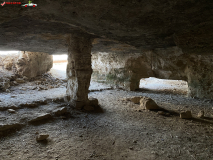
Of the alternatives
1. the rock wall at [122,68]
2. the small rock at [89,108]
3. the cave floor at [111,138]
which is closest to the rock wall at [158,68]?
the rock wall at [122,68]

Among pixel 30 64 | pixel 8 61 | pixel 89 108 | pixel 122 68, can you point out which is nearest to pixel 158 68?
pixel 122 68

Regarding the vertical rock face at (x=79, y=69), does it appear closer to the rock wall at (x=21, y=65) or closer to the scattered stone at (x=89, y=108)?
the scattered stone at (x=89, y=108)

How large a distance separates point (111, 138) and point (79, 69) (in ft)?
7.87

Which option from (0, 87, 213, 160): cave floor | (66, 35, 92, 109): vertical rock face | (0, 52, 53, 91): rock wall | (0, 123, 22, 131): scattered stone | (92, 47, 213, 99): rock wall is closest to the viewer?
(0, 87, 213, 160): cave floor

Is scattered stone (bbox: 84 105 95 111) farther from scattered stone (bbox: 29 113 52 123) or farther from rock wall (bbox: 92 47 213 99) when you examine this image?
rock wall (bbox: 92 47 213 99)

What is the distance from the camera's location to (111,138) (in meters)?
2.96

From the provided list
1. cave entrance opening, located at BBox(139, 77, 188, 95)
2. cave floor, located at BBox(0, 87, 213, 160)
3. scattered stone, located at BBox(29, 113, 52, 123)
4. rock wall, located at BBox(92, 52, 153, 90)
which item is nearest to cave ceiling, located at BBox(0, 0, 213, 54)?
cave floor, located at BBox(0, 87, 213, 160)

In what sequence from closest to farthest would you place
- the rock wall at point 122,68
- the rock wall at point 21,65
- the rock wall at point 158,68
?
the rock wall at point 158,68 < the rock wall at point 122,68 < the rock wall at point 21,65

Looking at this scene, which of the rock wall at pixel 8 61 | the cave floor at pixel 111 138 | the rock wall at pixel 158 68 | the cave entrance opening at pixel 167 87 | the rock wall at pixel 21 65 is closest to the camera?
the cave floor at pixel 111 138

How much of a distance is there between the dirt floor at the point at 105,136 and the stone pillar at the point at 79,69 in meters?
0.43

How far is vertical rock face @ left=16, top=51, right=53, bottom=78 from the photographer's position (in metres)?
8.74

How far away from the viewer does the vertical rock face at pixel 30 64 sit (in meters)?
8.74

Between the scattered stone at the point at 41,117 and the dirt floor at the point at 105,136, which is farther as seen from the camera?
the scattered stone at the point at 41,117

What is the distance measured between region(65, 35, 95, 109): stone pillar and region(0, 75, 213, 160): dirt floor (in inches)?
16.9
